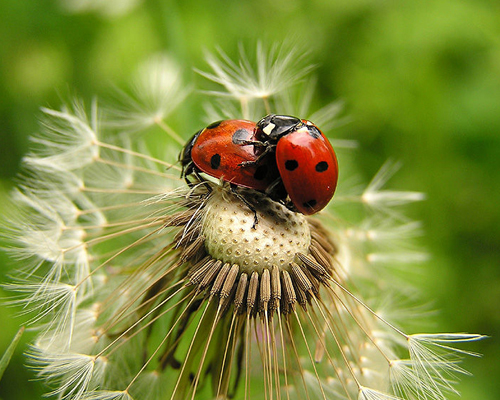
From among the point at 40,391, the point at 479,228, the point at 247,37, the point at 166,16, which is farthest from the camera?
the point at 247,37

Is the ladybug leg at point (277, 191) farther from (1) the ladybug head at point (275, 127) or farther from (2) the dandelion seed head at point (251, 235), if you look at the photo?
(1) the ladybug head at point (275, 127)

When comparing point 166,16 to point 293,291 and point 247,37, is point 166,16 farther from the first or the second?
point 293,291

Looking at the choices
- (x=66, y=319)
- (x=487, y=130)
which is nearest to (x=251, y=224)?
(x=66, y=319)

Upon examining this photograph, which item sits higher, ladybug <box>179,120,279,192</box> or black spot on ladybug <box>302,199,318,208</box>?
ladybug <box>179,120,279,192</box>

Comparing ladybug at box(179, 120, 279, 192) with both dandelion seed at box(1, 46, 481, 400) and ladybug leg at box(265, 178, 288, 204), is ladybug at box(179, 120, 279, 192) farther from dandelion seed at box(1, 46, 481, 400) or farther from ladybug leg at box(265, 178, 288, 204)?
dandelion seed at box(1, 46, 481, 400)

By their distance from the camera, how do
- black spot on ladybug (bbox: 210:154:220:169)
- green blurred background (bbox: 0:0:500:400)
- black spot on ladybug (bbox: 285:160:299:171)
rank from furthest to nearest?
green blurred background (bbox: 0:0:500:400), black spot on ladybug (bbox: 210:154:220:169), black spot on ladybug (bbox: 285:160:299:171)

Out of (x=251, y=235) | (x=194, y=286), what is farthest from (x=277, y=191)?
(x=194, y=286)

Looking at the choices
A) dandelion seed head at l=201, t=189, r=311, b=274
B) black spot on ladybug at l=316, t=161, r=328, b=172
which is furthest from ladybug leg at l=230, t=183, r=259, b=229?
black spot on ladybug at l=316, t=161, r=328, b=172

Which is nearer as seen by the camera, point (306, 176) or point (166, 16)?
point (306, 176)

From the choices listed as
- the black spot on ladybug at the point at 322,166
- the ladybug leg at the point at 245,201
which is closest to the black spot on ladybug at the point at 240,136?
the ladybug leg at the point at 245,201
